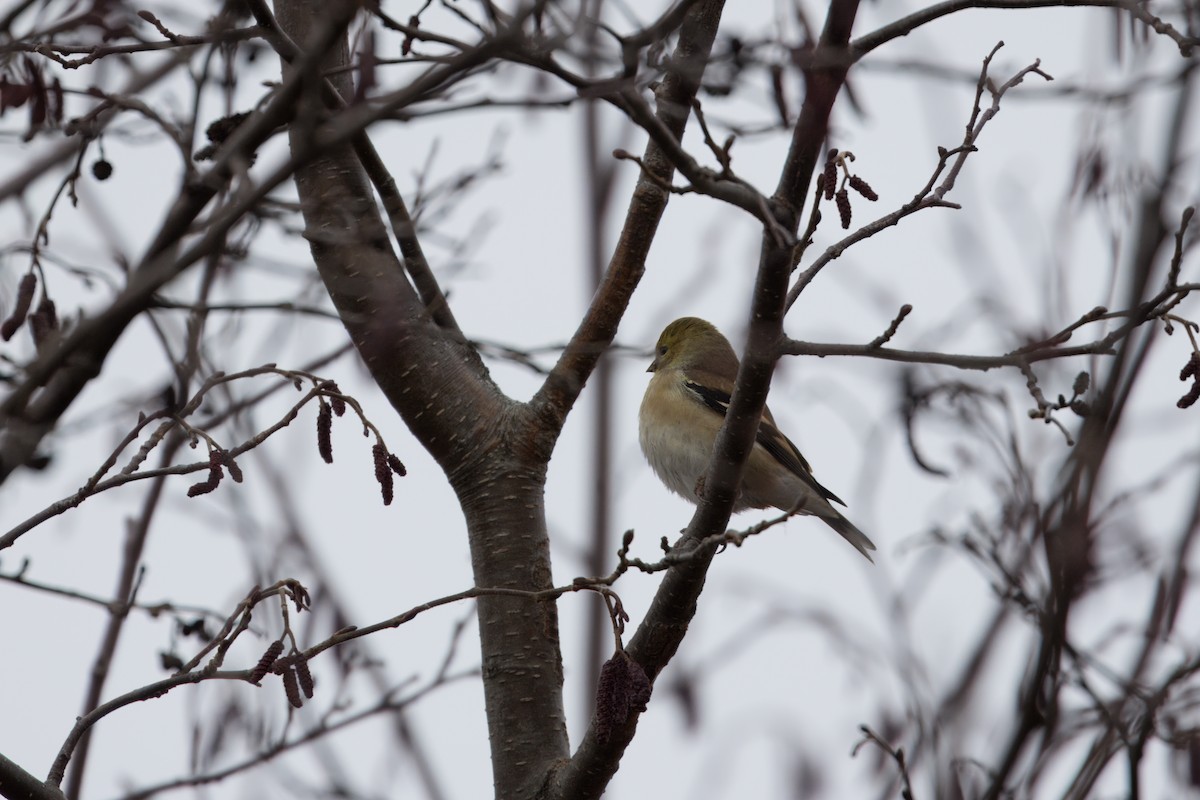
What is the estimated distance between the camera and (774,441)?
20.9 ft

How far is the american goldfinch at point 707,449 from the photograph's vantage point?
20.5ft

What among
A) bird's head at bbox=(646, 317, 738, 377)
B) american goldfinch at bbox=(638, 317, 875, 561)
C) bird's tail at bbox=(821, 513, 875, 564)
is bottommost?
bird's tail at bbox=(821, 513, 875, 564)

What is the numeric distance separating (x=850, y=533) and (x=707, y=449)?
85 centimetres

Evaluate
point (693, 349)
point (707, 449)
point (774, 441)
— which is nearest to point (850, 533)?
point (774, 441)

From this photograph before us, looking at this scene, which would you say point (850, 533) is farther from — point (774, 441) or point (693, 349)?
point (693, 349)

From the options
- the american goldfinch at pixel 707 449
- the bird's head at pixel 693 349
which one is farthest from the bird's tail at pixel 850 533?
the bird's head at pixel 693 349

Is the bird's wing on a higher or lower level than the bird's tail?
higher

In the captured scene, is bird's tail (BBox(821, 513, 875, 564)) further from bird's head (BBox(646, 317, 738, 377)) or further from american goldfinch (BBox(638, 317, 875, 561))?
bird's head (BBox(646, 317, 738, 377))

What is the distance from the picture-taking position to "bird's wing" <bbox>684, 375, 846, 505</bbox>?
20.7 feet

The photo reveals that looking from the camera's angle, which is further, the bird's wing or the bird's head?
the bird's head

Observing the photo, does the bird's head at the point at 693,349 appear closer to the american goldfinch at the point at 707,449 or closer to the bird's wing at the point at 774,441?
the american goldfinch at the point at 707,449

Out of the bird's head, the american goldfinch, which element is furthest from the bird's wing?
the bird's head

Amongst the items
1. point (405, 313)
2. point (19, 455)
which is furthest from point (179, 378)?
point (19, 455)

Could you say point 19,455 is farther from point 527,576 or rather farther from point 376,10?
point 527,576
